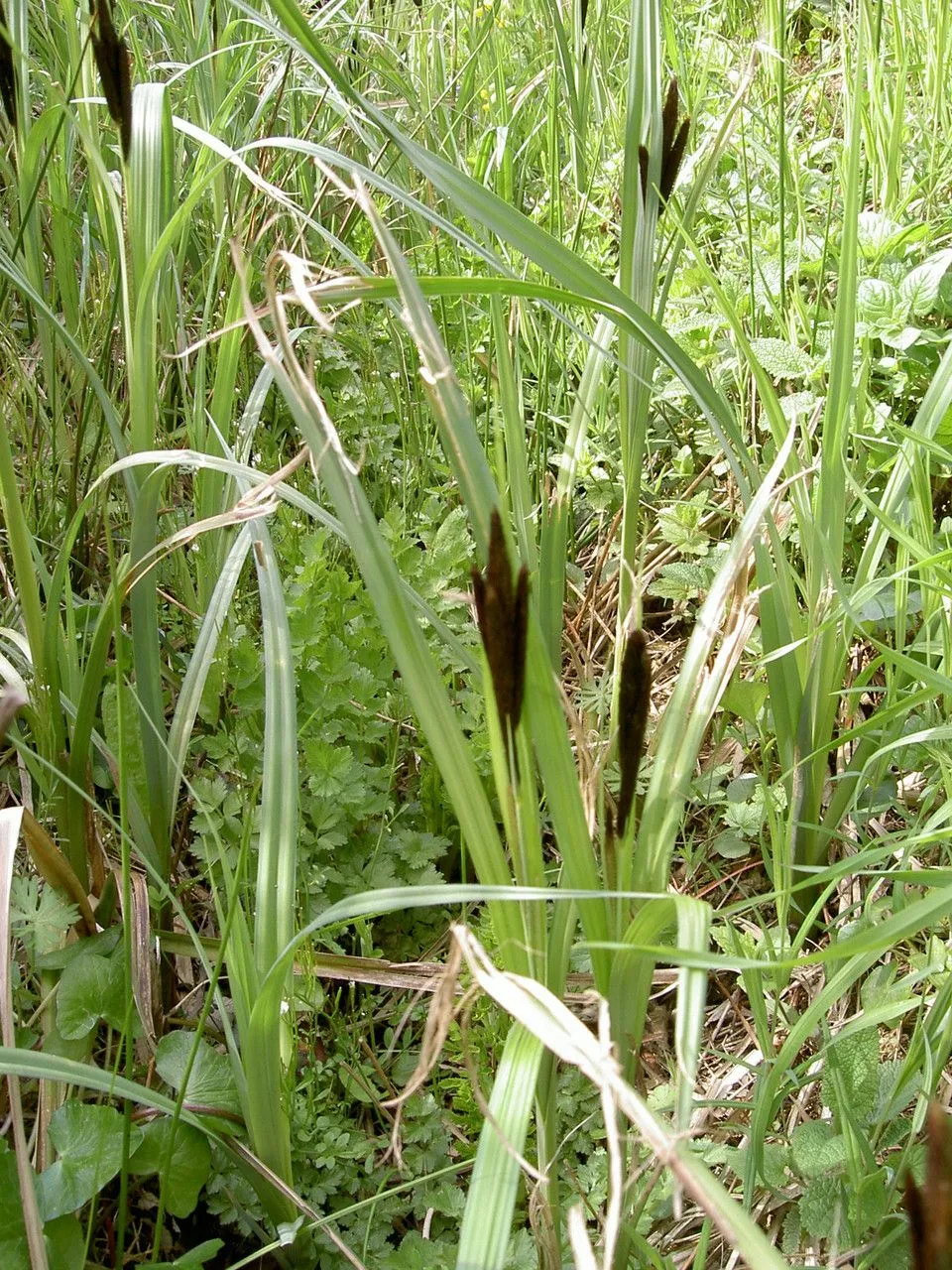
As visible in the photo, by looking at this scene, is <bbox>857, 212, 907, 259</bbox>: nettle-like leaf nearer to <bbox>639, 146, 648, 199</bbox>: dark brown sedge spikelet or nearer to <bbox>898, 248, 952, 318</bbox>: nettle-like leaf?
<bbox>898, 248, 952, 318</bbox>: nettle-like leaf

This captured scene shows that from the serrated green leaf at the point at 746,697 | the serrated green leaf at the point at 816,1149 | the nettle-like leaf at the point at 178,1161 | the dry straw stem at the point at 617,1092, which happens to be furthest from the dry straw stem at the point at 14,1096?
the serrated green leaf at the point at 746,697

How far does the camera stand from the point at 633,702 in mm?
675

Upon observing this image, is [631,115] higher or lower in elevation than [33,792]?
higher

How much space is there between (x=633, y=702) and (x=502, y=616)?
15cm

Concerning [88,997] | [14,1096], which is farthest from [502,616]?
[88,997]

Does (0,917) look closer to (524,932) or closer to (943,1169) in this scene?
(524,932)

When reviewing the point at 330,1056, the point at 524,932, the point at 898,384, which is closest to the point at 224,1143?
the point at 330,1056

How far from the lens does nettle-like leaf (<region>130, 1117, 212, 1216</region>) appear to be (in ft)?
3.19

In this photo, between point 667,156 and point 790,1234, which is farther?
point 667,156

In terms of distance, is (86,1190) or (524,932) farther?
(86,1190)

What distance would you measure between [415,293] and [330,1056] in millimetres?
861

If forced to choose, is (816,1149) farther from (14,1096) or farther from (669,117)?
(669,117)

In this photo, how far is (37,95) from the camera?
2.55 metres

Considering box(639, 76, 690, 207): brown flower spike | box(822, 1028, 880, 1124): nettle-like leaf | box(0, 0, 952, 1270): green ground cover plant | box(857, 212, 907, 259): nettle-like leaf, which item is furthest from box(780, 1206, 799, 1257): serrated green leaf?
box(857, 212, 907, 259): nettle-like leaf
